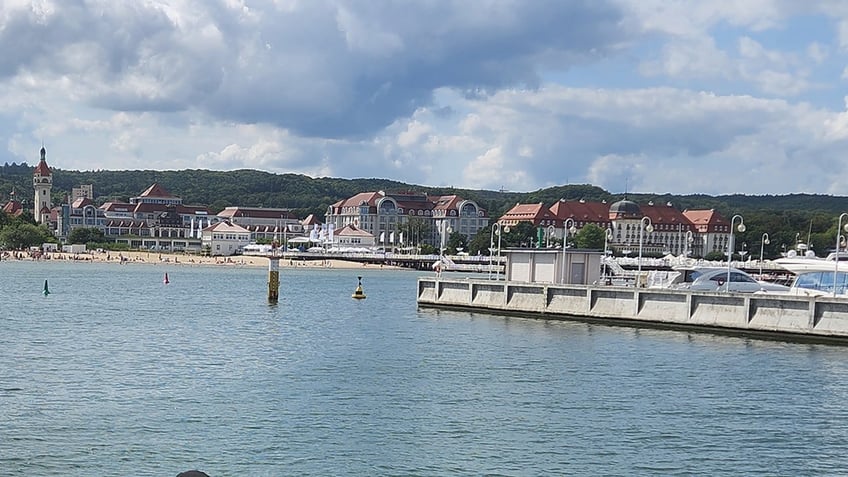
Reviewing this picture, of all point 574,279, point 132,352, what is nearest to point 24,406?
point 132,352

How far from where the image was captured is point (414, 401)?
28.1 meters

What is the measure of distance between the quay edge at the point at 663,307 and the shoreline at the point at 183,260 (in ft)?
408

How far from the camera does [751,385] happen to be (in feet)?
105

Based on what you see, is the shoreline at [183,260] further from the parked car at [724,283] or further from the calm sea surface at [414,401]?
the calm sea surface at [414,401]

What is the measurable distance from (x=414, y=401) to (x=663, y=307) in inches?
927

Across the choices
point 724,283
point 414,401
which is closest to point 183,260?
point 724,283

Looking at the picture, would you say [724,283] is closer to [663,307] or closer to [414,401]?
[663,307]

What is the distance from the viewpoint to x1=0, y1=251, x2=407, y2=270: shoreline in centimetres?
17988

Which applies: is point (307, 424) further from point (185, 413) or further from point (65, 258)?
point (65, 258)

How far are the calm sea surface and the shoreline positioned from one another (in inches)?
5237

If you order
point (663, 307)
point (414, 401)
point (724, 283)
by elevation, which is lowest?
point (414, 401)

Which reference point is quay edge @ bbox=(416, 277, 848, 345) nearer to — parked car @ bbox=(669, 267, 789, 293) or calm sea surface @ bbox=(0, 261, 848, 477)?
calm sea surface @ bbox=(0, 261, 848, 477)

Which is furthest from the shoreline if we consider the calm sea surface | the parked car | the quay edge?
the calm sea surface

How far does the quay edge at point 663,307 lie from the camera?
42.0 metres
